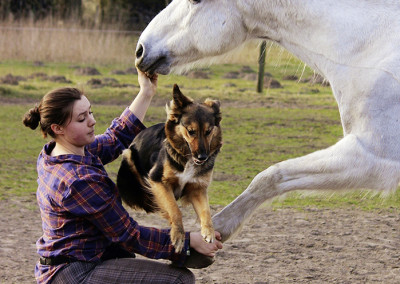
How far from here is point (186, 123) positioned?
3441mm

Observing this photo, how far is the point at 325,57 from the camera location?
3566 millimetres

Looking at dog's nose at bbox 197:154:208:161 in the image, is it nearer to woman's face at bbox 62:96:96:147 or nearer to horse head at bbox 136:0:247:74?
woman's face at bbox 62:96:96:147

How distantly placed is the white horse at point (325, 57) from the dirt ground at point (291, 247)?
1150 millimetres

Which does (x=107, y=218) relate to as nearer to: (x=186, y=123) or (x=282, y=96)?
(x=186, y=123)

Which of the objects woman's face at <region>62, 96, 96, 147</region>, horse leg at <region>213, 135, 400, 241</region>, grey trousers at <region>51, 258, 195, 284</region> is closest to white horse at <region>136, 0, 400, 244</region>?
horse leg at <region>213, 135, 400, 241</region>

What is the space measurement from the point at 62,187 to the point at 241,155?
18.1 ft

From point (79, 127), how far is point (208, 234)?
0.79 metres

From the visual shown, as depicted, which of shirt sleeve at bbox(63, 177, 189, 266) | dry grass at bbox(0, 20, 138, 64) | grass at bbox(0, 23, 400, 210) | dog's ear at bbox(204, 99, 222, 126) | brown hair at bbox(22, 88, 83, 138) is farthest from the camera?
dry grass at bbox(0, 20, 138, 64)

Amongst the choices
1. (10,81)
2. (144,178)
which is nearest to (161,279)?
(144,178)

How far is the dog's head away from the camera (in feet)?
11.1

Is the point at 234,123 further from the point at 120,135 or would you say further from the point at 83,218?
the point at 83,218

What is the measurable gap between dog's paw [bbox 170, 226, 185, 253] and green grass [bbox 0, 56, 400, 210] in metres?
0.79

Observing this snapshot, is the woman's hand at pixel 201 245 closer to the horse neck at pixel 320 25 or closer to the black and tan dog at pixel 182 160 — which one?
the black and tan dog at pixel 182 160

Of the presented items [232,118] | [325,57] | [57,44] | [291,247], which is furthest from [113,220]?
[57,44]
